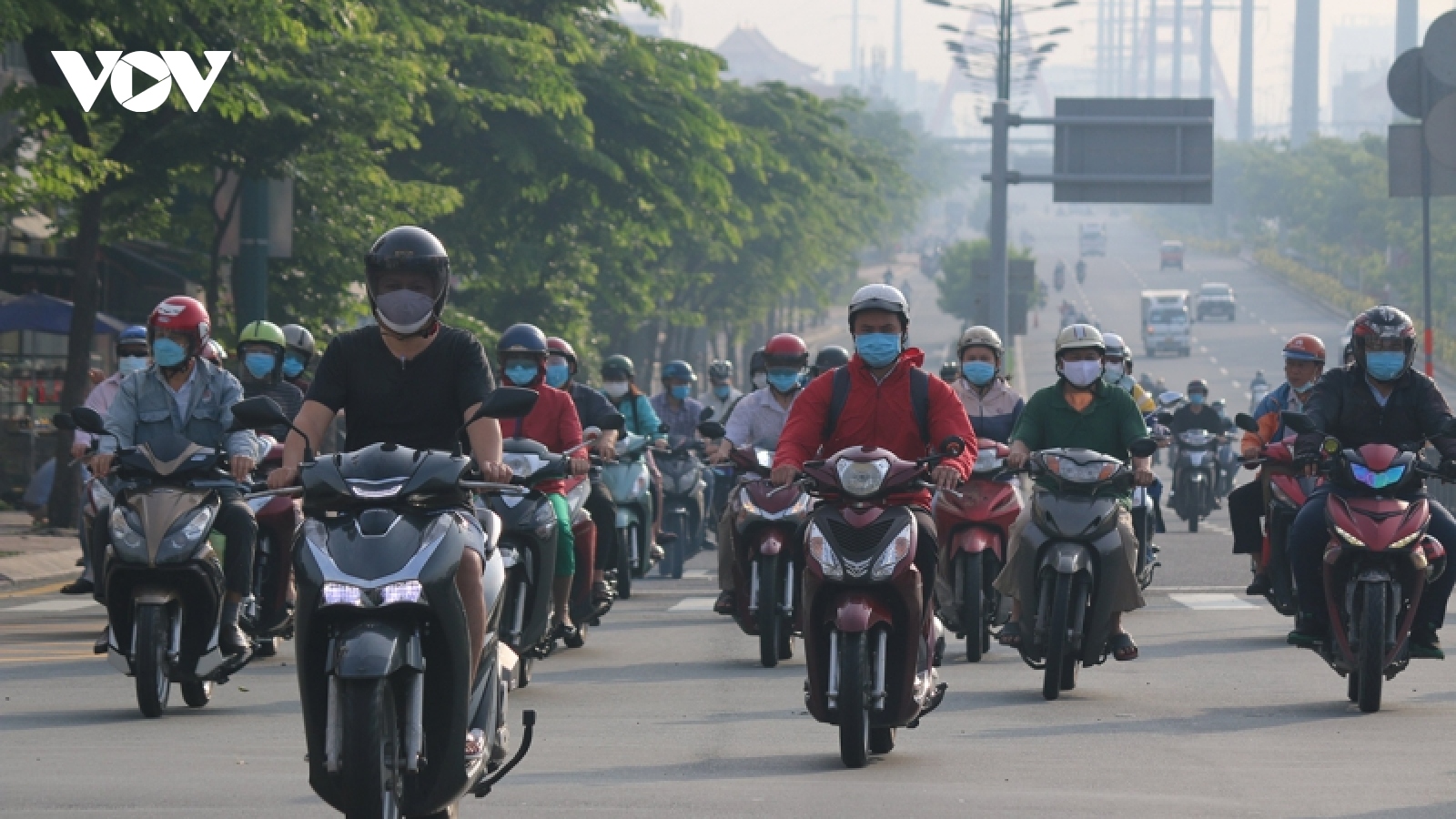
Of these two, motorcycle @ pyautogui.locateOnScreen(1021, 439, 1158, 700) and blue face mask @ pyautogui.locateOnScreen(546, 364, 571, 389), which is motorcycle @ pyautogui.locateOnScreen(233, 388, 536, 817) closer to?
motorcycle @ pyautogui.locateOnScreen(1021, 439, 1158, 700)

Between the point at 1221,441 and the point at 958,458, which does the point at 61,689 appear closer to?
the point at 958,458

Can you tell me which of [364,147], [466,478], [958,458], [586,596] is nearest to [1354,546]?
[958,458]

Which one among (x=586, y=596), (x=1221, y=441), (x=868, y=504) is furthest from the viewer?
(x=1221, y=441)

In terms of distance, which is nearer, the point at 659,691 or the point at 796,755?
the point at 796,755

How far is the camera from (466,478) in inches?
287

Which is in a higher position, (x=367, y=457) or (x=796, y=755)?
(x=367, y=457)

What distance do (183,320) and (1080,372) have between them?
166 inches

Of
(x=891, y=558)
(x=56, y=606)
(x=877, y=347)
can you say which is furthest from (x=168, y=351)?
(x=56, y=606)

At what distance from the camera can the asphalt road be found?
8.65 meters

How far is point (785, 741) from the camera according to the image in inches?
413

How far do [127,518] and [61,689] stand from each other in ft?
4.77

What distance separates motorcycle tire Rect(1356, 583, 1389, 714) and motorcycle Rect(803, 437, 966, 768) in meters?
2.54

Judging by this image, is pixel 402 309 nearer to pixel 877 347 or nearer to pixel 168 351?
pixel 877 347

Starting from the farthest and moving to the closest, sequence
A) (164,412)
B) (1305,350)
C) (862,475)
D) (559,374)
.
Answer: (1305,350) < (559,374) < (164,412) < (862,475)
